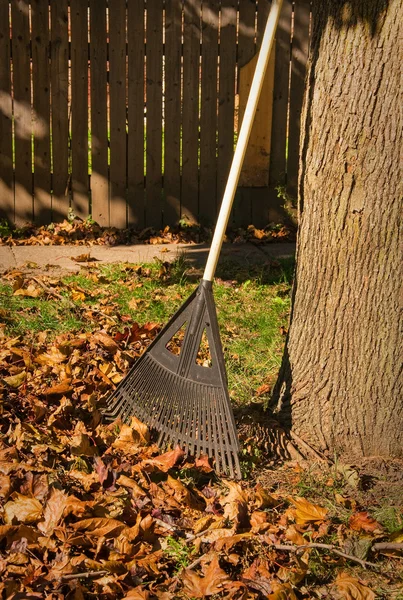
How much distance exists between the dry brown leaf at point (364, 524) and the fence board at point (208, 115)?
458 centimetres

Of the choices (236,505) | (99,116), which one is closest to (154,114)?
(99,116)

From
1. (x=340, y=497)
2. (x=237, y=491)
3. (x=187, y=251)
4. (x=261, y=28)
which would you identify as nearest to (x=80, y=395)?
(x=237, y=491)

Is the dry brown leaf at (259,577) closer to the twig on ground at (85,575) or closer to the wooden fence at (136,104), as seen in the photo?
the twig on ground at (85,575)

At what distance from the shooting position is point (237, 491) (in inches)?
111

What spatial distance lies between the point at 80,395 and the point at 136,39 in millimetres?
4073

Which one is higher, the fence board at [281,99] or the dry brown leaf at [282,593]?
the fence board at [281,99]

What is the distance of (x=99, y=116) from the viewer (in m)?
6.68

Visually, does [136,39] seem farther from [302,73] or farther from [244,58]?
[302,73]

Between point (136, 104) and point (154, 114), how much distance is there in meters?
0.18

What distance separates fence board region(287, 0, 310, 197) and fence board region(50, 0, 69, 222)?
2.06 m

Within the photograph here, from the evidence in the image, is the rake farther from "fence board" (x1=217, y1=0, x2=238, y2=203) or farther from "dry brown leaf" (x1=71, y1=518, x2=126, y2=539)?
"fence board" (x1=217, y1=0, x2=238, y2=203)

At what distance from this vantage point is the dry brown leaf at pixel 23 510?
2.52 m

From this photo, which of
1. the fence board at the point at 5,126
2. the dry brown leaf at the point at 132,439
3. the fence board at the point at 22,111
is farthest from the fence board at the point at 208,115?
the dry brown leaf at the point at 132,439

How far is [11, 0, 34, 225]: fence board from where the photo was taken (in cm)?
637
